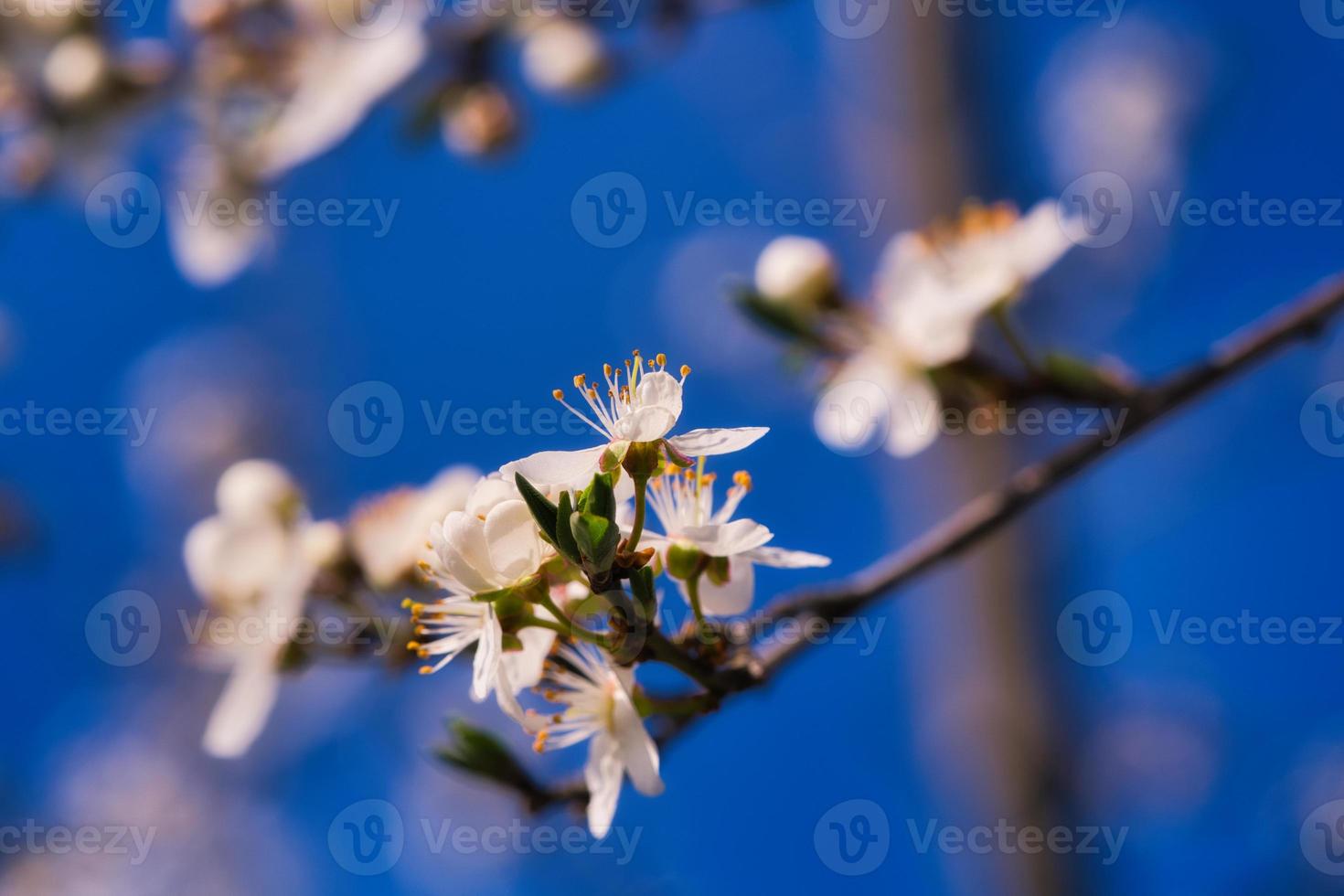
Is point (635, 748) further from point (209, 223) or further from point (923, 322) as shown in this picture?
point (209, 223)

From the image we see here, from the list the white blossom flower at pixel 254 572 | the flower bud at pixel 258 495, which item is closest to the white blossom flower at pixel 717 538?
the white blossom flower at pixel 254 572

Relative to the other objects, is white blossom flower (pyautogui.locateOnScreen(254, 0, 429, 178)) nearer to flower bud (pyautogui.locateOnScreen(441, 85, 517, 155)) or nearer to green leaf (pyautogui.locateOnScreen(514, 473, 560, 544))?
flower bud (pyautogui.locateOnScreen(441, 85, 517, 155))

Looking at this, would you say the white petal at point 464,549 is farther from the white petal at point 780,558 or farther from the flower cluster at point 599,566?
the white petal at point 780,558

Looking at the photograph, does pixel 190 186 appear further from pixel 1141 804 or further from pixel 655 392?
pixel 1141 804

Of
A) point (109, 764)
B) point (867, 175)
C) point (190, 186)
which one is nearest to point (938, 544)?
point (190, 186)

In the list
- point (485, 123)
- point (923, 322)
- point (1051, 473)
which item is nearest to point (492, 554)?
point (1051, 473)

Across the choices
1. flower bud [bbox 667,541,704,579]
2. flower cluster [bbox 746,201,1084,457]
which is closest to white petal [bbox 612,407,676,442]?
flower bud [bbox 667,541,704,579]
